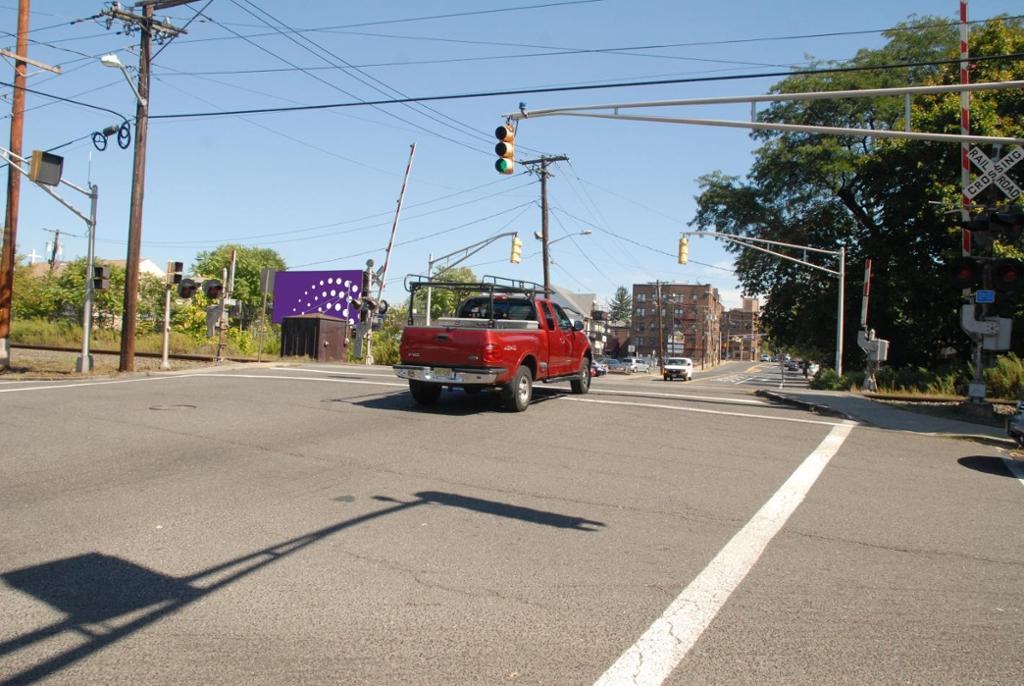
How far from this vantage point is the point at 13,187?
74.4 feet

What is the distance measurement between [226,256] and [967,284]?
3344 inches

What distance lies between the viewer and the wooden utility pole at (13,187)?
2206 centimetres

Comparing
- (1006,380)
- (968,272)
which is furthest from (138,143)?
(1006,380)

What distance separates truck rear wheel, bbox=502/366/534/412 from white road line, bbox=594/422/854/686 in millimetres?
5557

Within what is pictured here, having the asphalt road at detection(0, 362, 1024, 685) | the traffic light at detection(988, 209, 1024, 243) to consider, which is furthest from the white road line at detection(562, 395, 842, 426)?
the traffic light at detection(988, 209, 1024, 243)

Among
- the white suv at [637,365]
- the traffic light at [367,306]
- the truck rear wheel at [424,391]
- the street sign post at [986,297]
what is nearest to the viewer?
the truck rear wheel at [424,391]

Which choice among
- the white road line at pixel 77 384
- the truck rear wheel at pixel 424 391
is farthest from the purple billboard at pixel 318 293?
the truck rear wheel at pixel 424 391

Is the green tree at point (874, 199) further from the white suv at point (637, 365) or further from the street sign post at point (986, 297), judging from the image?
the white suv at point (637, 365)

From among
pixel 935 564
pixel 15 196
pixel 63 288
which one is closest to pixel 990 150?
pixel 935 564

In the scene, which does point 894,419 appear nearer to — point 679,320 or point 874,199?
point 874,199

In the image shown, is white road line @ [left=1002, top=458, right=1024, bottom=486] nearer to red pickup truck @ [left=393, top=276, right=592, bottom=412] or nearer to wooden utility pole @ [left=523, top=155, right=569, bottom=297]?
red pickup truck @ [left=393, top=276, right=592, bottom=412]

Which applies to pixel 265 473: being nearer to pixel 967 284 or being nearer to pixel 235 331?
pixel 967 284

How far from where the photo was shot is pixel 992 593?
4.82m

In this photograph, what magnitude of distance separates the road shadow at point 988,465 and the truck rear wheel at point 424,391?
312 inches
